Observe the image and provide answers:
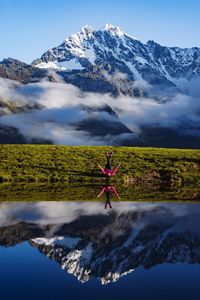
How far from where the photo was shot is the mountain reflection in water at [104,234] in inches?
1120

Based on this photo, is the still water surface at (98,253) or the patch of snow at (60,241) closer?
the still water surface at (98,253)

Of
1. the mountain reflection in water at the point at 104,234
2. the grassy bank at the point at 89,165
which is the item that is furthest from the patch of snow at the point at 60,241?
the grassy bank at the point at 89,165

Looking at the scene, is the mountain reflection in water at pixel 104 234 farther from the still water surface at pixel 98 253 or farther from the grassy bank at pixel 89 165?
the grassy bank at pixel 89 165

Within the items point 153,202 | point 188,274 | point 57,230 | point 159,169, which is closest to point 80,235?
point 57,230

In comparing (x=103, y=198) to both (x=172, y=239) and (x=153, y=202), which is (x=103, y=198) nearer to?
(x=153, y=202)

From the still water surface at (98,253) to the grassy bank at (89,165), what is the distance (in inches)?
1215

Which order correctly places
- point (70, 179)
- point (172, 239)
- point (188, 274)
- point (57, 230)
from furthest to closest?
point (70, 179) → point (57, 230) → point (172, 239) → point (188, 274)

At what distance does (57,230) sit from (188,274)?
38.7ft

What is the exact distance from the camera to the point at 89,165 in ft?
278

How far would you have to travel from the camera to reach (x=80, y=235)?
114ft

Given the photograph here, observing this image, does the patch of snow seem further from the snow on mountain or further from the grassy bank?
the grassy bank

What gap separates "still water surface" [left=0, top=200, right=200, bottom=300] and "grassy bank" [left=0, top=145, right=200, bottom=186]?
1215 inches

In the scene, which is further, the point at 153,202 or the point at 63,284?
Result: the point at 153,202

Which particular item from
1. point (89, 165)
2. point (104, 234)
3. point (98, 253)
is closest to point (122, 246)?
point (98, 253)
